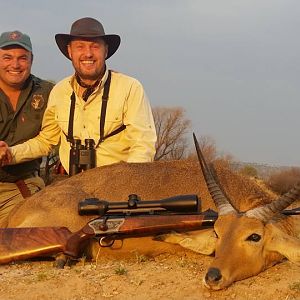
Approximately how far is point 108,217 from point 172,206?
62cm

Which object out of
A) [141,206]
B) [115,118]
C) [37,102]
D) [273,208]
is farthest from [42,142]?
[273,208]

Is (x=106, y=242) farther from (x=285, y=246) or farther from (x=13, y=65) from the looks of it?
(x=13, y=65)

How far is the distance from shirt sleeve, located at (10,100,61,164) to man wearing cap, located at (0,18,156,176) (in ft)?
0.98

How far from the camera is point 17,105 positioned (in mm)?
8406

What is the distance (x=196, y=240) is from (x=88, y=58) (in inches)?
122

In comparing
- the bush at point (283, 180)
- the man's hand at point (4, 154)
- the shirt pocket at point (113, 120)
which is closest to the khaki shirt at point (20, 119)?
the man's hand at point (4, 154)

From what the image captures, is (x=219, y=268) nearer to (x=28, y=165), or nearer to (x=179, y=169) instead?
(x=179, y=169)

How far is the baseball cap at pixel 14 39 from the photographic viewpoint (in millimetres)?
8211

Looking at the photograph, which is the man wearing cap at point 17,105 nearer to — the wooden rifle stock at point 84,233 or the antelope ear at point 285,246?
the wooden rifle stock at point 84,233

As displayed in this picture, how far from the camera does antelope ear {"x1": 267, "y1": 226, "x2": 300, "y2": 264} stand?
17.4 feet

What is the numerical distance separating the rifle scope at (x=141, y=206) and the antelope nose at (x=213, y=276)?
908mm

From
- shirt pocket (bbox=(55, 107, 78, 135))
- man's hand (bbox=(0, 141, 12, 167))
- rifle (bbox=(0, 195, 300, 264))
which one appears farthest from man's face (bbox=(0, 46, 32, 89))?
rifle (bbox=(0, 195, 300, 264))

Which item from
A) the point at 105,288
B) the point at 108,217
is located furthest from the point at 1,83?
the point at 105,288

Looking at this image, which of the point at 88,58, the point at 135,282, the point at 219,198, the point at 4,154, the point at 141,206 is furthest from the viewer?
the point at 4,154
